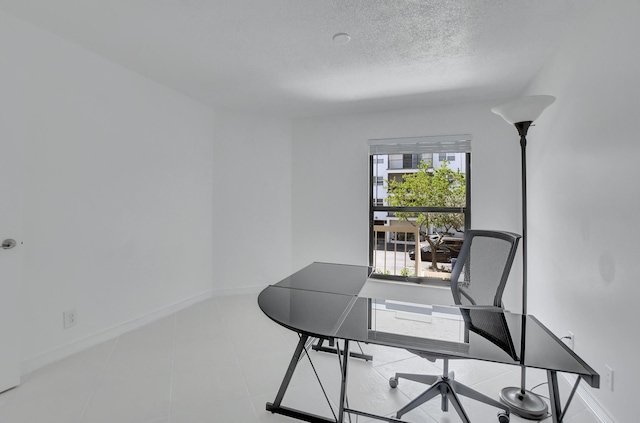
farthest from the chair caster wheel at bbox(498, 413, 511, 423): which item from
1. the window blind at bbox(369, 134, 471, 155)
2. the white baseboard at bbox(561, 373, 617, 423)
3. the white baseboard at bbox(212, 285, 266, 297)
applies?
the white baseboard at bbox(212, 285, 266, 297)

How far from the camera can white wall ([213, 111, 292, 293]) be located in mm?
3814

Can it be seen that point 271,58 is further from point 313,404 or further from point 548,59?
point 313,404

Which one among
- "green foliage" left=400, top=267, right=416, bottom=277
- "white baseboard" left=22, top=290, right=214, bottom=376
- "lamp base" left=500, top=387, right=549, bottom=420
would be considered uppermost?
"green foliage" left=400, top=267, right=416, bottom=277

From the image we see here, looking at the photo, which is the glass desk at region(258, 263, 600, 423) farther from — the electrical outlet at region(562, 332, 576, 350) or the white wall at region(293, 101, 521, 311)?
Answer: the white wall at region(293, 101, 521, 311)

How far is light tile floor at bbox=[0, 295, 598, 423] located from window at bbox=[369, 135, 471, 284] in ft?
4.88

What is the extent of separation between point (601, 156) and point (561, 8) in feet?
2.90

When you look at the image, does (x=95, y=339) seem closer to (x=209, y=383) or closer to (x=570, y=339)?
(x=209, y=383)

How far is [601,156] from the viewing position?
5.47 ft

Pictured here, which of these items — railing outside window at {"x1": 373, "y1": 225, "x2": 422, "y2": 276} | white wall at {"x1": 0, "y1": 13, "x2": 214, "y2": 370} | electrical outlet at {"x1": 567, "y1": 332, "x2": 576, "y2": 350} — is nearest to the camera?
electrical outlet at {"x1": 567, "y1": 332, "x2": 576, "y2": 350}

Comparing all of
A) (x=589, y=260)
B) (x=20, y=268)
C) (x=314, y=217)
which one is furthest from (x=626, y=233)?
(x=20, y=268)

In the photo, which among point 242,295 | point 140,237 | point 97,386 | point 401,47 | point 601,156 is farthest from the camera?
point 242,295

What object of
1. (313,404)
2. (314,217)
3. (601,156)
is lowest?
(313,404)

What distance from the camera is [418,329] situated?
1.49m

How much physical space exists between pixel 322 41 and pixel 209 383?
2.45m
